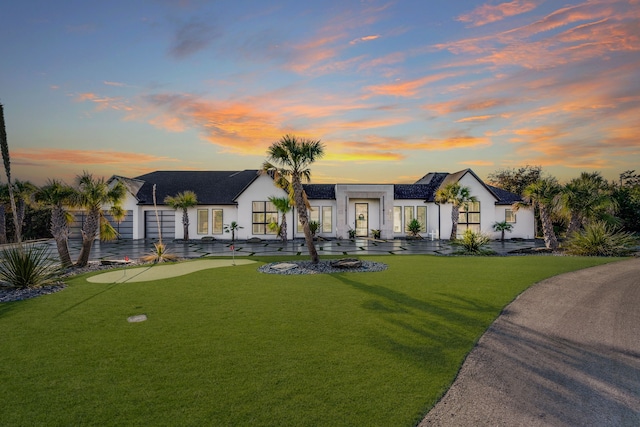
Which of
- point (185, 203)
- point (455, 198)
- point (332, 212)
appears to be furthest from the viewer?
point (332, 212)

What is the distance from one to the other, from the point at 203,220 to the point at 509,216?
26.3m

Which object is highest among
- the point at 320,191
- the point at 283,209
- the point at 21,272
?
the point at 320,191

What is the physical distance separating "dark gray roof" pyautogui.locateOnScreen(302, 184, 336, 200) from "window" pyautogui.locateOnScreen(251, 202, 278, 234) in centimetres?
349

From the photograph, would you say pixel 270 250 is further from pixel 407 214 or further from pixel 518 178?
pixel 518 178

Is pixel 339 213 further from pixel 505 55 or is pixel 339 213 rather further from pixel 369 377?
pixel 369 377

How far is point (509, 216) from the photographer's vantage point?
30.8 m

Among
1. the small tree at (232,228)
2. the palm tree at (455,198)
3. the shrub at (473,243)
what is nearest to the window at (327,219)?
the small tree at (232,228)

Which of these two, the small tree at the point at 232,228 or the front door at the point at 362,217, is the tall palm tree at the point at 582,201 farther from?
the small tree at the point at 232,228

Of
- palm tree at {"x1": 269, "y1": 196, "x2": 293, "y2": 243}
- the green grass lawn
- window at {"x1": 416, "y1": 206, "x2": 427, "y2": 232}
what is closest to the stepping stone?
the green grass lawn

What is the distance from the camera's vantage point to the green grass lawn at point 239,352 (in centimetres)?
392

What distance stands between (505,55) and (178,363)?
16.0 m

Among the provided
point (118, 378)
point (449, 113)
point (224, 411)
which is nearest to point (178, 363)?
point (118, 378)

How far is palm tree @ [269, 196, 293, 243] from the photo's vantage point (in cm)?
2639

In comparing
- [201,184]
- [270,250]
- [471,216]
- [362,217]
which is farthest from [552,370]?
[201,184]
